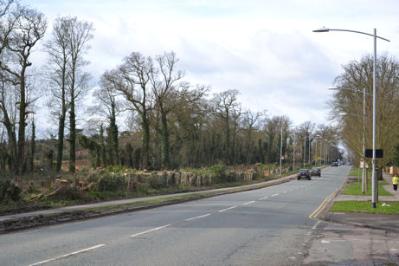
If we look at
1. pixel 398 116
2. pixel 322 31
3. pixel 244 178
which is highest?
pixel 322 31

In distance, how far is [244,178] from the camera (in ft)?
231

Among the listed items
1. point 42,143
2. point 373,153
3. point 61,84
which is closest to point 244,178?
point 61,84

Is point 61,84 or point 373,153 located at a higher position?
point 61,84

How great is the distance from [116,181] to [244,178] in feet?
118

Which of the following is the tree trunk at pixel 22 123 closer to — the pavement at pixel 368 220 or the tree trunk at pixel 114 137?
the tree trunk at pixel 114 137

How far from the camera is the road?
452 inches

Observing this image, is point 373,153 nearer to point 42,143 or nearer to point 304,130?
point 42,143

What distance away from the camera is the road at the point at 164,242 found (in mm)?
11469

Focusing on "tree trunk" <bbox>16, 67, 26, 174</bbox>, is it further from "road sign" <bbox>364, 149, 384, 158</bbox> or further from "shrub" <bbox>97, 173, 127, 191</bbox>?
"road sign" <bbox>364, 149, 384, 158</bbox>

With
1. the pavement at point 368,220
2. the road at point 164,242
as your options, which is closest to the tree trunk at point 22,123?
the road at point 164,242

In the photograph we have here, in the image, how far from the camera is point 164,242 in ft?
46.7

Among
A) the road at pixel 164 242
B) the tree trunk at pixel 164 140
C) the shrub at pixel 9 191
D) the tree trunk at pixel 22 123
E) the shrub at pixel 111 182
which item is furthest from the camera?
the tree trunk at pixel 164 140

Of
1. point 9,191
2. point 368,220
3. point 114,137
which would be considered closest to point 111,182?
point 9,191

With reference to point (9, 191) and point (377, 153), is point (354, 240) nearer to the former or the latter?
point (377, 153)
